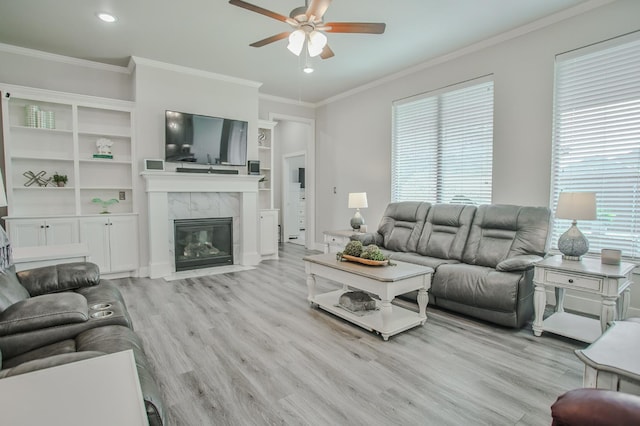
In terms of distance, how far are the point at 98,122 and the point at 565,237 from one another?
19.4 ft

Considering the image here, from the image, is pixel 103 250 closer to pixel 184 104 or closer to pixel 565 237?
pixel 184 104

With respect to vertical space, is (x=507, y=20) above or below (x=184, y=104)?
above

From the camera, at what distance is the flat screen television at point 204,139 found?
480cm

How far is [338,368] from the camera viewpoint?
7.57 feet

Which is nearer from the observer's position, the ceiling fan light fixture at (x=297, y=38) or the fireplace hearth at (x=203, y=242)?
the ceiling fan light fixture at (x=297, y=38)

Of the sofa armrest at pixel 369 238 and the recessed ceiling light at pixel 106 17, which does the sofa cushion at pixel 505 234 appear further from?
the recessed ceiling light at pixel 106 17

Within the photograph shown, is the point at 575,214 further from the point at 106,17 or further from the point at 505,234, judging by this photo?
the point at 106,17

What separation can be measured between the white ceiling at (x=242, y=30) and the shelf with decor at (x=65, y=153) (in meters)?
0.69

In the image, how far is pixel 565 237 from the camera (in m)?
2.93

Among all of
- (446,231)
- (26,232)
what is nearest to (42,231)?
(26,232)

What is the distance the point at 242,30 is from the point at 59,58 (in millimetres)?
2773

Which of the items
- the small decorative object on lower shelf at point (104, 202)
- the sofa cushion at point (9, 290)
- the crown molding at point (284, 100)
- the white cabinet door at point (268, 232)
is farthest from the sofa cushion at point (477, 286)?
the crown molding at point (284, 100)

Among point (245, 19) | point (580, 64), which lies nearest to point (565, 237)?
point (580, 64)

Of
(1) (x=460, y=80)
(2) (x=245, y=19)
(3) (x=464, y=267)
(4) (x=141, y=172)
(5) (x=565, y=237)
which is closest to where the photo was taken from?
(5) (x=565, y=237)
